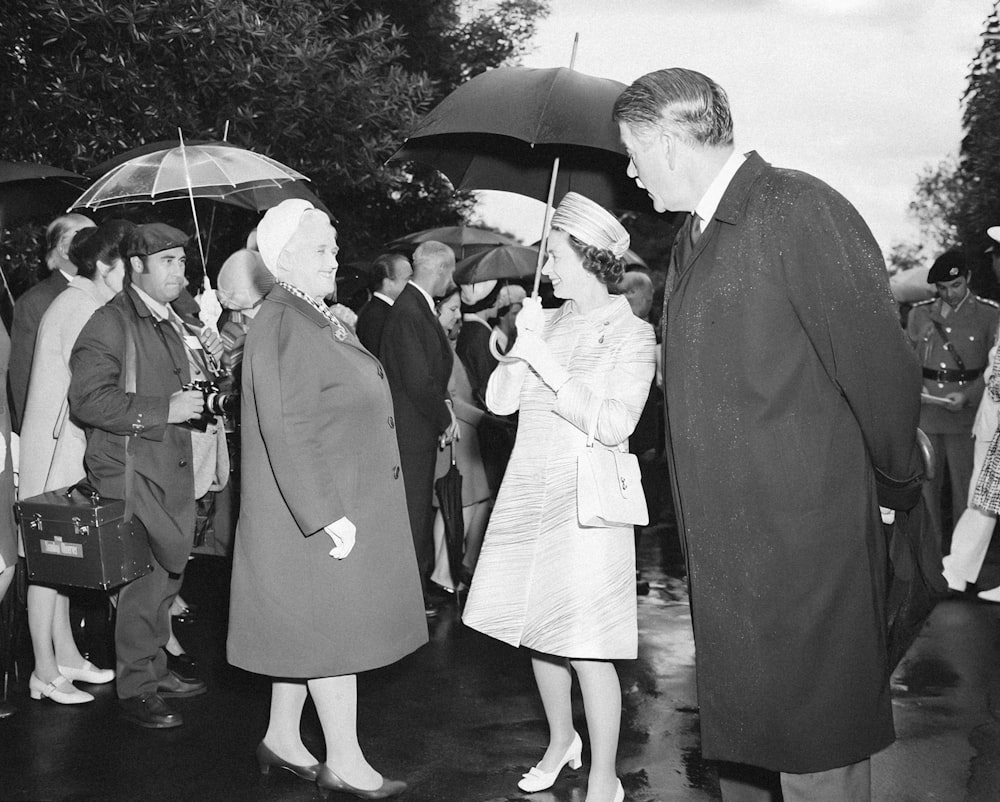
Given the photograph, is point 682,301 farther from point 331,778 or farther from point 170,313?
point 170,313

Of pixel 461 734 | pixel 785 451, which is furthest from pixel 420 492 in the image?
pixel 785 451

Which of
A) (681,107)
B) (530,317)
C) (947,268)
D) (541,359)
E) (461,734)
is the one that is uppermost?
(681,107)

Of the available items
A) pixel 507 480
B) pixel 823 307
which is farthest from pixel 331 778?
pixel 823 307

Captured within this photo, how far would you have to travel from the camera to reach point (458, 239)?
11219 millimetres

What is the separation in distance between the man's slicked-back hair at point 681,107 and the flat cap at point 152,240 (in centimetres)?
281

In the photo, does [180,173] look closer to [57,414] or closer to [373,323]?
[373,323]

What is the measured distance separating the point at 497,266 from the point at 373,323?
207 cm

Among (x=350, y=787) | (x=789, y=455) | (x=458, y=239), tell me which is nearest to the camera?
(x=789, y=455)

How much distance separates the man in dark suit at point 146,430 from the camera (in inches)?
183

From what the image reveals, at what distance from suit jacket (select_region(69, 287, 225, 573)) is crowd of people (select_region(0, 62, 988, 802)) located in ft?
0.04

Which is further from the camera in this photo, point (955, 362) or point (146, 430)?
point (955, 362)

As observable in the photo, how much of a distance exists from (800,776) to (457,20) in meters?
13.7

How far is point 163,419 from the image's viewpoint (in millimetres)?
4691

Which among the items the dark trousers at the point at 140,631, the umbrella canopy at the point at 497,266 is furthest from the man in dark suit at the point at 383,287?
the dark trousers at the point at 140,631
